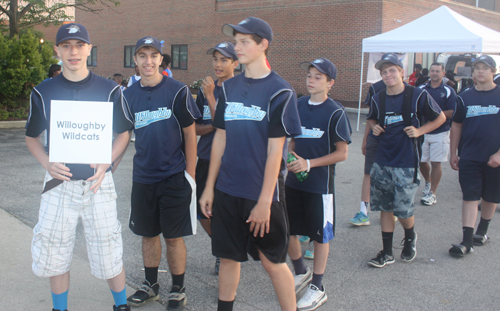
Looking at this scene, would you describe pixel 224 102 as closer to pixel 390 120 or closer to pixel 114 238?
pixel 114 238

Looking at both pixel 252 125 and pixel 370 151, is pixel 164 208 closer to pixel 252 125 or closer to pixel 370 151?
pixel 252 125

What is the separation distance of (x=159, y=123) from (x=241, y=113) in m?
0.93

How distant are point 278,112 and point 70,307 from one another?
7.34ft

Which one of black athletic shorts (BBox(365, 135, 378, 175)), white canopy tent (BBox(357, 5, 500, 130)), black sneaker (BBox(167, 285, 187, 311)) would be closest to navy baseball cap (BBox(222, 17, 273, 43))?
black sneaker (BBox(167, 285, 187, 311))

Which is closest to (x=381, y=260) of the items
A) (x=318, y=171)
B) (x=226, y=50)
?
(x=318, y=171)

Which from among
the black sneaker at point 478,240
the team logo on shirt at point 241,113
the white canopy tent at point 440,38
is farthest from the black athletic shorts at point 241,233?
the white canopy tent at point 440,38

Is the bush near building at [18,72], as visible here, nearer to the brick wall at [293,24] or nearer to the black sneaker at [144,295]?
the black sneaker at [144,295]

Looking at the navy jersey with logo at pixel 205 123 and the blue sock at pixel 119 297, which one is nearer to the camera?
the blue sock at pixel 119 297

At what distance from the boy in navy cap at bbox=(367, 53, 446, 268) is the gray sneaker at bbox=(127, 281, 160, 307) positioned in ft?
6.84

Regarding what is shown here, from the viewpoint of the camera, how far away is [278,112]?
269cm

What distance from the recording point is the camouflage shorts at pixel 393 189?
4.27 meters

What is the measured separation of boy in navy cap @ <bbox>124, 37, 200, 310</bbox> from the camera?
3.46 meters

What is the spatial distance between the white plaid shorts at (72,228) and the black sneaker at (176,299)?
599 mm

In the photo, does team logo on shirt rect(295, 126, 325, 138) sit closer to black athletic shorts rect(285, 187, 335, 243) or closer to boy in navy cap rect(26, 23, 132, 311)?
black athletic shorts rect(285, 187, 335, 243)
